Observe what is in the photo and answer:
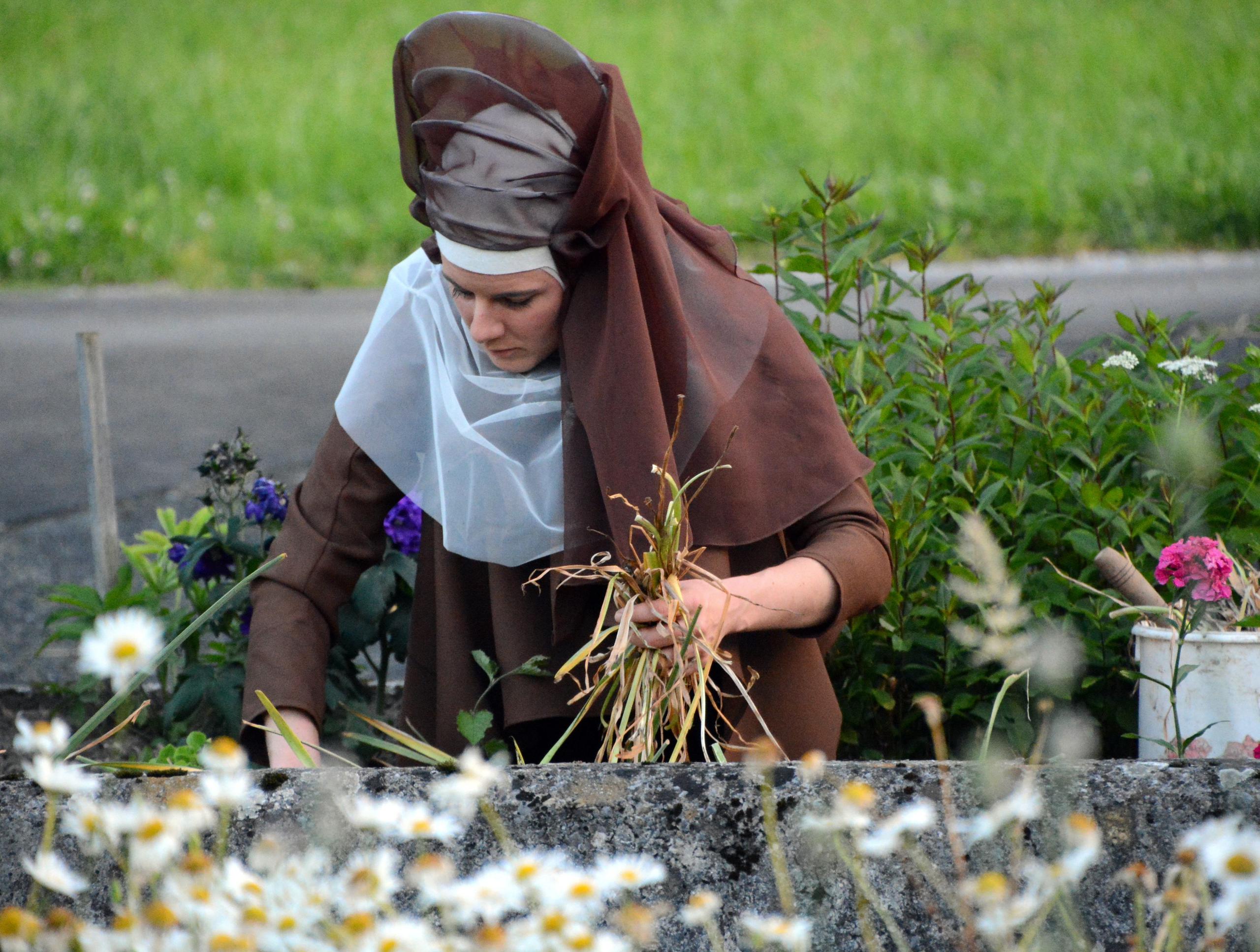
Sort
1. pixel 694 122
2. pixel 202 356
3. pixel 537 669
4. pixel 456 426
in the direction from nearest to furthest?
1. pixel 537 669
2. pixel 456 426
3. pixel 202 356
4. pixel 694 122

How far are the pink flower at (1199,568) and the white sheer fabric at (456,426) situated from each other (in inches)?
31.8

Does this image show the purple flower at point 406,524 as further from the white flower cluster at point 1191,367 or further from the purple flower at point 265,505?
the white flower cluster at point 1191,367

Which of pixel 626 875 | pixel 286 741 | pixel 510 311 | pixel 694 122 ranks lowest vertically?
pixel 286 741

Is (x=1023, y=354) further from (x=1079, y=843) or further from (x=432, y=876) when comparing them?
(x=432, y=876)

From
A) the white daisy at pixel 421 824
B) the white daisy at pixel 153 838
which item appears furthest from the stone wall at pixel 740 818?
the white daisy at pixel 153 838

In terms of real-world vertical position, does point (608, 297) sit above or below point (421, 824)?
above

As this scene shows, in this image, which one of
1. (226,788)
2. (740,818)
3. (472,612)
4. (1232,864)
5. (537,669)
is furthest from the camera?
(472,612)

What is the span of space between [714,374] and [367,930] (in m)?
1.28

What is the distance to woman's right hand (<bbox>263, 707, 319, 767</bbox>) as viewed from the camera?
5.86 ft

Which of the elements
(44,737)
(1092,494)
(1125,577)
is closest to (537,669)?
(1125,577)

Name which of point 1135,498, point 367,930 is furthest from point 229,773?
point 1135,498

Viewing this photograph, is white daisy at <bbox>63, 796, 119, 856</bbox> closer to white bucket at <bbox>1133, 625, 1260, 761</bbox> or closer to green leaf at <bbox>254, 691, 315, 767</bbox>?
green leaf at <bbox>254, 691, 315, 767</bbox>

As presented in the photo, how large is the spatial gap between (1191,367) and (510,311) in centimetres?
106

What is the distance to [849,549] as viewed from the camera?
190 centimetres
